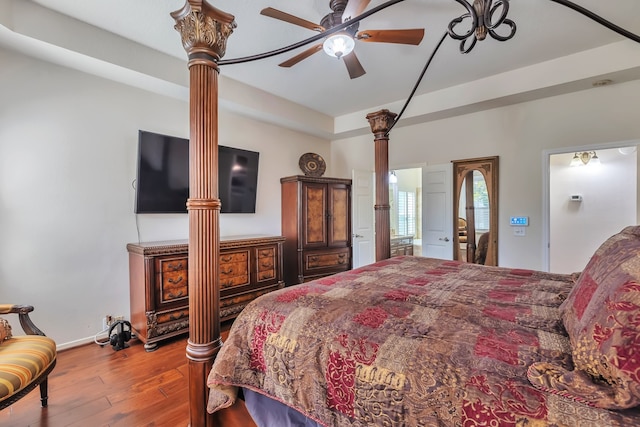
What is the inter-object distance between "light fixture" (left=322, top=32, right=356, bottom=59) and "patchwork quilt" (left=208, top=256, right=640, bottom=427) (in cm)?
159

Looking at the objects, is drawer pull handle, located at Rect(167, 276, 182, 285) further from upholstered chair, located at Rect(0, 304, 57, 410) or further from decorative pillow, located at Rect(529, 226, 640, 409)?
decorative pillow, located at Rect(529, 226, 640, 409)

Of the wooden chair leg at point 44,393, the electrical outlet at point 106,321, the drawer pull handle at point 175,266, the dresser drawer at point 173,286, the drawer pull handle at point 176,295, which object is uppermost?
the drawer pull handle at point 175,266

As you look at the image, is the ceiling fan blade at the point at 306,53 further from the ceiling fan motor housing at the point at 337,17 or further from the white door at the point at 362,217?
the white door at the point at 362,217

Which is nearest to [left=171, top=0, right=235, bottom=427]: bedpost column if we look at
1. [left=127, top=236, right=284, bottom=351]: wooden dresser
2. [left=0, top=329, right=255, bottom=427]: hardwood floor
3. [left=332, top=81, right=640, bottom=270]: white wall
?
[left=0, top=329, right=255, bottom=427]: hardwood floor

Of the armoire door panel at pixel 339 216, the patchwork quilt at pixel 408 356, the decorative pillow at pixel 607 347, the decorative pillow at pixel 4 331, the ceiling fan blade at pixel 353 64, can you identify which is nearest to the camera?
the decorative pillow at pixel 607 347

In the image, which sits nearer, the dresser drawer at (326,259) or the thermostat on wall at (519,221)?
the thermostat on wall at (519,221)

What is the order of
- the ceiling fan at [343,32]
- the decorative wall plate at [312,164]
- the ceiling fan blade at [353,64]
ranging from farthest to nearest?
the decorative wall plate at [312,164] → the ceiling fan blade at [353,64] → the ceiling fan at [343,32]

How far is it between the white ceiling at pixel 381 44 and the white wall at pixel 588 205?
2245 mm

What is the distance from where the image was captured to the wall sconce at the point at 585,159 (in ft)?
14.6

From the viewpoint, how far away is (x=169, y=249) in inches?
111

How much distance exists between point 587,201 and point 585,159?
65cm

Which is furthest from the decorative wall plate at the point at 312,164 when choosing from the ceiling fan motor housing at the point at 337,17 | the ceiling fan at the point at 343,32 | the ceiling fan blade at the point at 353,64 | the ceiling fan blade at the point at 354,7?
the ceiling fan blade at the point at 354,7

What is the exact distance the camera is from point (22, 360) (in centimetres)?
156

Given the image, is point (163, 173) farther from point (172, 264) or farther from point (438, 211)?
point (438, 211)
